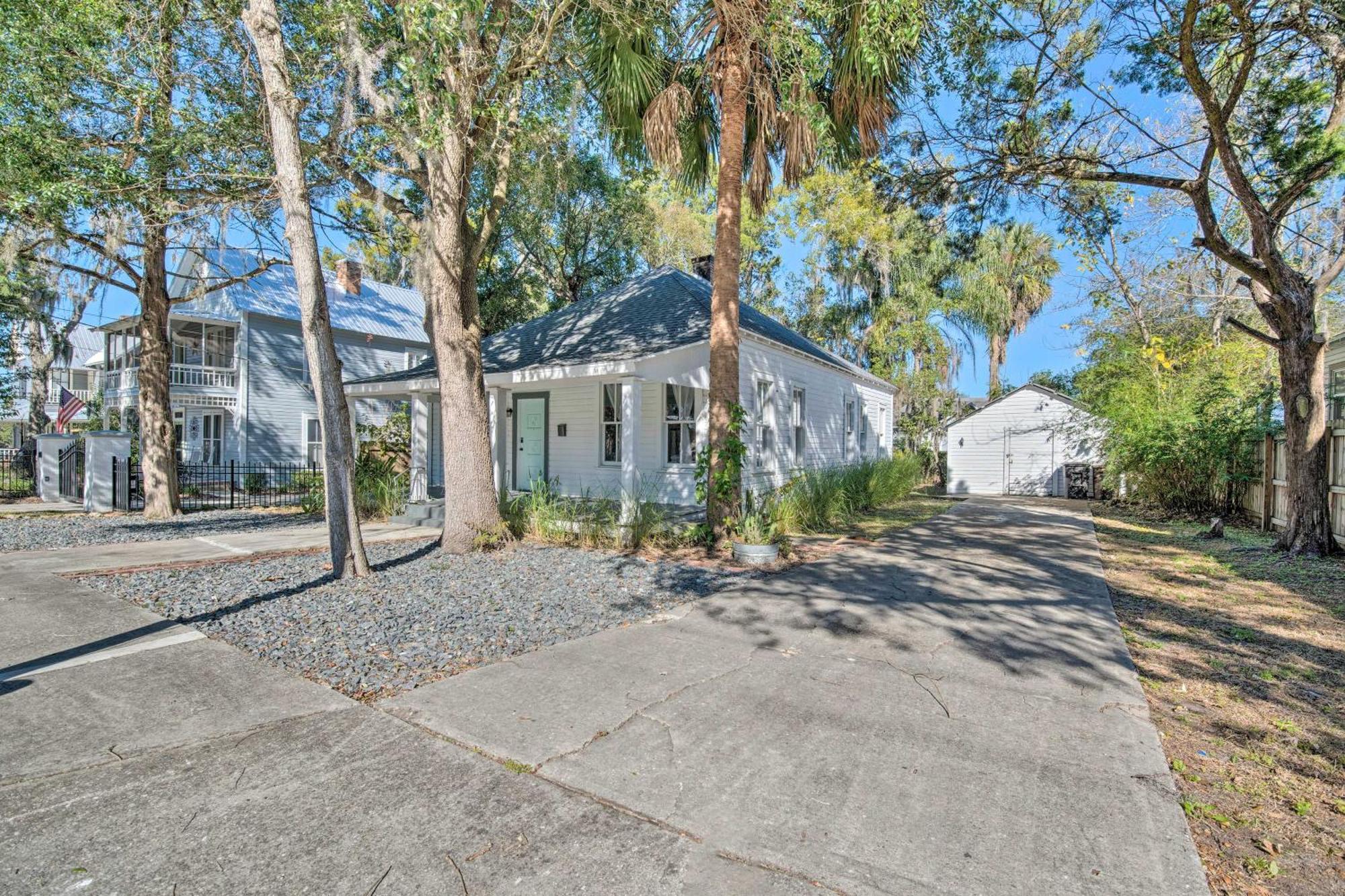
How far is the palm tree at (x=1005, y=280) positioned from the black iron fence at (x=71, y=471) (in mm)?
26974

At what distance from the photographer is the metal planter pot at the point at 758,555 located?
7621 mm

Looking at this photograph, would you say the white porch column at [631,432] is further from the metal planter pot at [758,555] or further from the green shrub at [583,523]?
the metal planter pot at [758,555]

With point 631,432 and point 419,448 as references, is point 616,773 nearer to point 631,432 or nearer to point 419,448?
point 631,432

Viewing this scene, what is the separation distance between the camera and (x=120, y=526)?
10.7m

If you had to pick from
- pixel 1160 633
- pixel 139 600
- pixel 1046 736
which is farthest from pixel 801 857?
pixel 139 600

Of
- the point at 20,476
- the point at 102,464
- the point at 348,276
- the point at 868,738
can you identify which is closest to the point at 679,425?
the point at 868,738

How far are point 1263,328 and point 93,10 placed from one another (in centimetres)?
2582

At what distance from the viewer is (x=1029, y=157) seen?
30.6 ft

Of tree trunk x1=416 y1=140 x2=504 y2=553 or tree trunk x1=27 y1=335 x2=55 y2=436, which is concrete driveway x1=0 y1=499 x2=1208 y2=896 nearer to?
tree trunk x1=416 y1=140 x2=504 y2=553

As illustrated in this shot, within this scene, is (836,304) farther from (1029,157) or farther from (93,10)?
(93,10)

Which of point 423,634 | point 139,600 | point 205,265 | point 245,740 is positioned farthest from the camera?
point 205,265

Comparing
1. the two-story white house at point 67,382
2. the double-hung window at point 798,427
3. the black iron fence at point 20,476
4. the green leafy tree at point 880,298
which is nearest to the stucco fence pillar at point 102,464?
the black iron fence at point 20,476

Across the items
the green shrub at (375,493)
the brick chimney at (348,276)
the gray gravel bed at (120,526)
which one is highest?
the brick chimney at (348,276)

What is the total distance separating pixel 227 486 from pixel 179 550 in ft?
37.9
